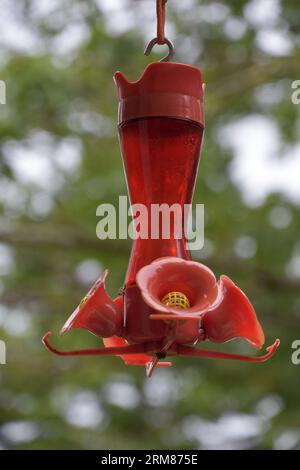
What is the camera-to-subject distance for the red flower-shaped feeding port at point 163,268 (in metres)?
2.38

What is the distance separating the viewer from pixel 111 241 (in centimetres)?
723

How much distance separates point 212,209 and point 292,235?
0.67m

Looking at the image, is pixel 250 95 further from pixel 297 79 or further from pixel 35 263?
pixel 35 263

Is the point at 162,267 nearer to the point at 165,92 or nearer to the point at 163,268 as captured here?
the point at 163,268

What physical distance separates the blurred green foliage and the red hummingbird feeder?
2.45 metres

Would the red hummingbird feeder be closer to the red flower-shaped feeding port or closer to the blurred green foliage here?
the red flower-shaped feeding port

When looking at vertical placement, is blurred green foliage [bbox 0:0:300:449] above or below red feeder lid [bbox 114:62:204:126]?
above

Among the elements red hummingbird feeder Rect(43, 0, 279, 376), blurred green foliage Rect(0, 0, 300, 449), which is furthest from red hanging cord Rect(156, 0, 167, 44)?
blurred green foliage Rect(0, 0, 300, 449)

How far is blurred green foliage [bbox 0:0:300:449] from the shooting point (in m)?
6.15

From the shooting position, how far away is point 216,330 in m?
2.51

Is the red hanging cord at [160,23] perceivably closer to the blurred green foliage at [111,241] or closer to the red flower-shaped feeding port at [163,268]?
the red flower-shaped feeding port at [163,268]

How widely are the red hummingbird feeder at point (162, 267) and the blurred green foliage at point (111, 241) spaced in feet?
8.04

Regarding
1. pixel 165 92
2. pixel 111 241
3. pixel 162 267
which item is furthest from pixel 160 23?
pixel 111 241
